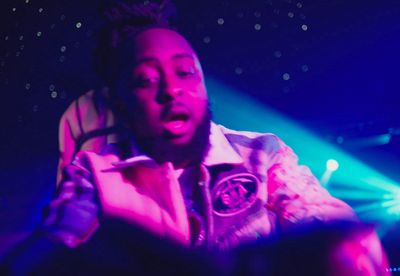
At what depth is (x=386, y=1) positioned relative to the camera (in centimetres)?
266

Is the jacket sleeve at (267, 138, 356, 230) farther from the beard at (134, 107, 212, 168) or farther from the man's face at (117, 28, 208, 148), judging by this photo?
the man's face at (117, 28, 208, 148)

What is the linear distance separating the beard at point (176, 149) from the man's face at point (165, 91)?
0.02 meters

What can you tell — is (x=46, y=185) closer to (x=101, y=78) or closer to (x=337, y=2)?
(x=101, y=78)

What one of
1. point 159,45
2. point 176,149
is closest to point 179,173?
point 176,149

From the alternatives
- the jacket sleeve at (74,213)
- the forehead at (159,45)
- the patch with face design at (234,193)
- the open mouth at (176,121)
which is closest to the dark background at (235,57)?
the forehead at (159,45)

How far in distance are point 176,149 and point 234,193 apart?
→ 37cm

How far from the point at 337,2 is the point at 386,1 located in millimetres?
300

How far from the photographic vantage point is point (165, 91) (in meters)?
2.08

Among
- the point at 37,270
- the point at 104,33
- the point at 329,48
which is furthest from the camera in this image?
the point at 329,48

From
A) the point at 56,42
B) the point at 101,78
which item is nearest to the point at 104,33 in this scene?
the point at 101,78

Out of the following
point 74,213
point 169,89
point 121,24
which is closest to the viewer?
point 74,213

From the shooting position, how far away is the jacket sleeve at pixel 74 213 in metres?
1.95

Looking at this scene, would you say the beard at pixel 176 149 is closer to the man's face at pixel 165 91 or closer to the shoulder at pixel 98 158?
the man's face at pixel 165 91

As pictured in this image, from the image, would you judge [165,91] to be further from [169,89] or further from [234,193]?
[234,193]
